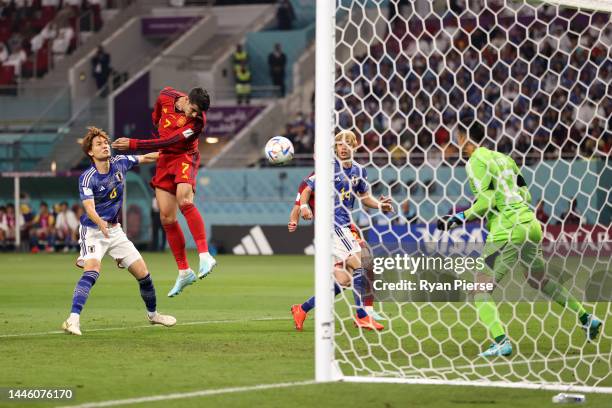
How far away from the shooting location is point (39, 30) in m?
36.6

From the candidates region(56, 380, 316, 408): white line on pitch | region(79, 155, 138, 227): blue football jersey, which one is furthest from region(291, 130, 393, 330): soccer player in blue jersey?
region(56, 380, 316, 408): white line on pitch

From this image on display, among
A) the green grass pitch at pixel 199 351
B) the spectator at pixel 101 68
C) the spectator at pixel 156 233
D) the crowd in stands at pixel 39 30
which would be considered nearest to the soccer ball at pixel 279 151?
the green grass pitch at pixel 199 351

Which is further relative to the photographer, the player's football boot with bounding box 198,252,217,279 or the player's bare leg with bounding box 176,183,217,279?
the player's bare leg with bounding box 176,183,217,279

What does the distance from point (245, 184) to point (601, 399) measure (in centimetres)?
2294

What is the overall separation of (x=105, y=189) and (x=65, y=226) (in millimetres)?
20510

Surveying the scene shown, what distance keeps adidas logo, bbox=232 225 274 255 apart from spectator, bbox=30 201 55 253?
5781 mm

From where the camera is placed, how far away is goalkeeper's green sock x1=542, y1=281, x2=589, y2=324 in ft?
28.8

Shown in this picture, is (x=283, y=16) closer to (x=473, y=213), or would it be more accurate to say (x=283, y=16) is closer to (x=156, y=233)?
(x=156, y=233)

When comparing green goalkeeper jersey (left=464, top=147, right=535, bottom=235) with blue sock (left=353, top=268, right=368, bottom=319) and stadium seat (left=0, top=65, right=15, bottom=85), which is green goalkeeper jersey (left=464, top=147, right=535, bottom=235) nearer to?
blue sock (left=353, top=268, right=368, bottom=319)

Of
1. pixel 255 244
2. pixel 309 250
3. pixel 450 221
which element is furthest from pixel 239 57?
pixel 450 221

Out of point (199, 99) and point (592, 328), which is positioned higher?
point (199, 99)

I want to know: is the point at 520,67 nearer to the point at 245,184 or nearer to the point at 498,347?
the point at 245,184

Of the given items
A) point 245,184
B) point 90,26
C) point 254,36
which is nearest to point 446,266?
point 245,184

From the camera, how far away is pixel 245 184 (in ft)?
95.0
